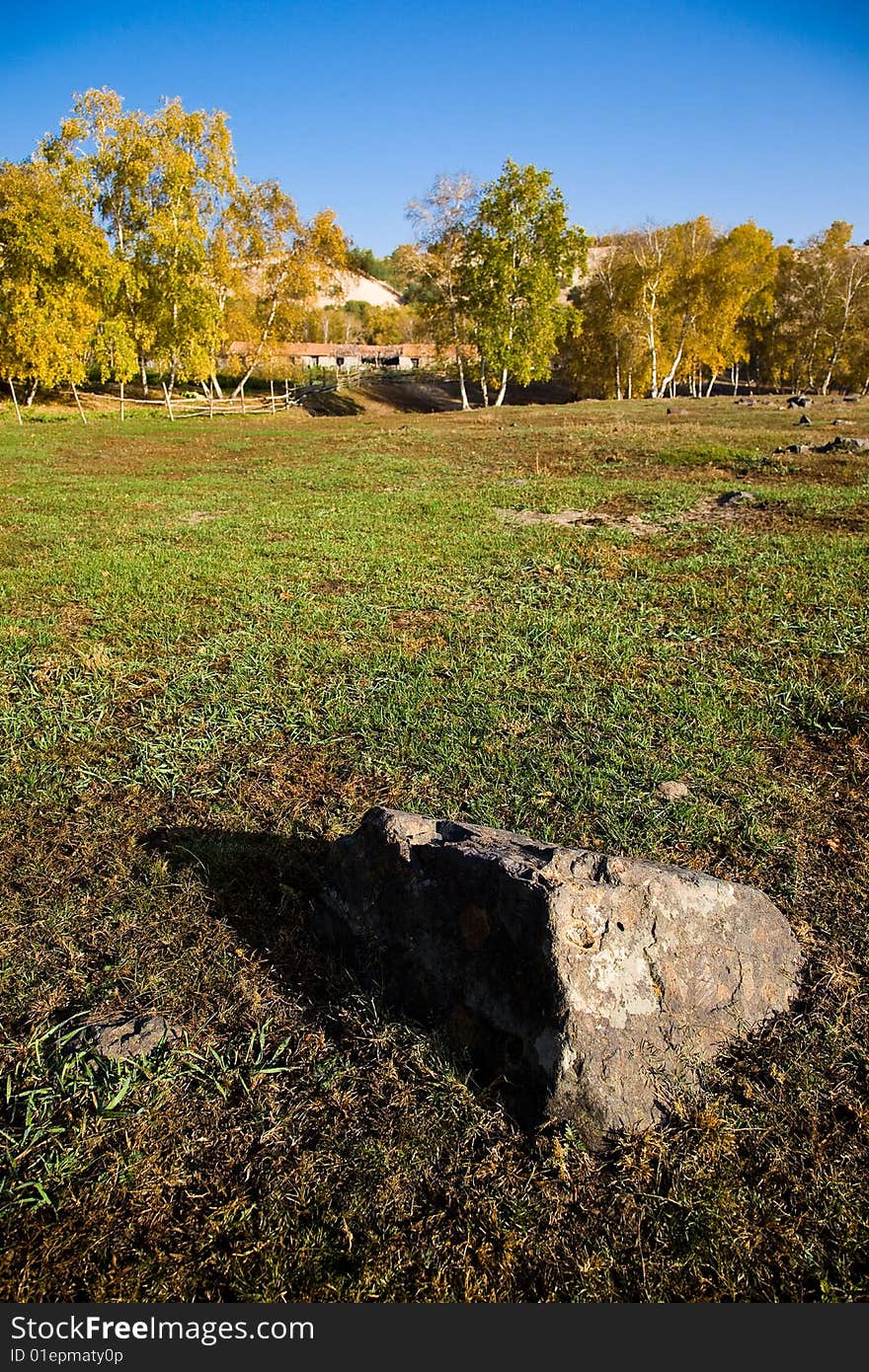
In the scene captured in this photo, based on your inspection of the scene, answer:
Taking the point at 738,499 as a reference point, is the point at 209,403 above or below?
above

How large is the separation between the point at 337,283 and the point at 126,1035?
41102 mm

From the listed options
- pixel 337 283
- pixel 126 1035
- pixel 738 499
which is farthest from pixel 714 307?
pixel 126 1035

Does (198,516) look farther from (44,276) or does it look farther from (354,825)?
(44,276)

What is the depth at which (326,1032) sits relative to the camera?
236 cm

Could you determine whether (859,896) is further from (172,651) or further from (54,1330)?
(172,651)

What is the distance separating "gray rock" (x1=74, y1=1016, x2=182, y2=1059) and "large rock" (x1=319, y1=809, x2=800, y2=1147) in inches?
25.7

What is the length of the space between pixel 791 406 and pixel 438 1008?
1143 inches

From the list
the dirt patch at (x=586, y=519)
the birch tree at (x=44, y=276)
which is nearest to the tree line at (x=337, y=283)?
the birch tree at (x=44, y=276)

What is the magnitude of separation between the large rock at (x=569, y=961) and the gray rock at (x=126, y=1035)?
0.65m

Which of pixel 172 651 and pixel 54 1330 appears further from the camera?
pixel 172 651

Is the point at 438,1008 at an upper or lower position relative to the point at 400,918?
lower

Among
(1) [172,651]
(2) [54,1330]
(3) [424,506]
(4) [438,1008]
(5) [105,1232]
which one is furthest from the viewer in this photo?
(3) [424,506]

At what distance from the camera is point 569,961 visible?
201 cm

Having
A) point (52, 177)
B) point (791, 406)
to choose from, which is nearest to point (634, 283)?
point (791, 406)
